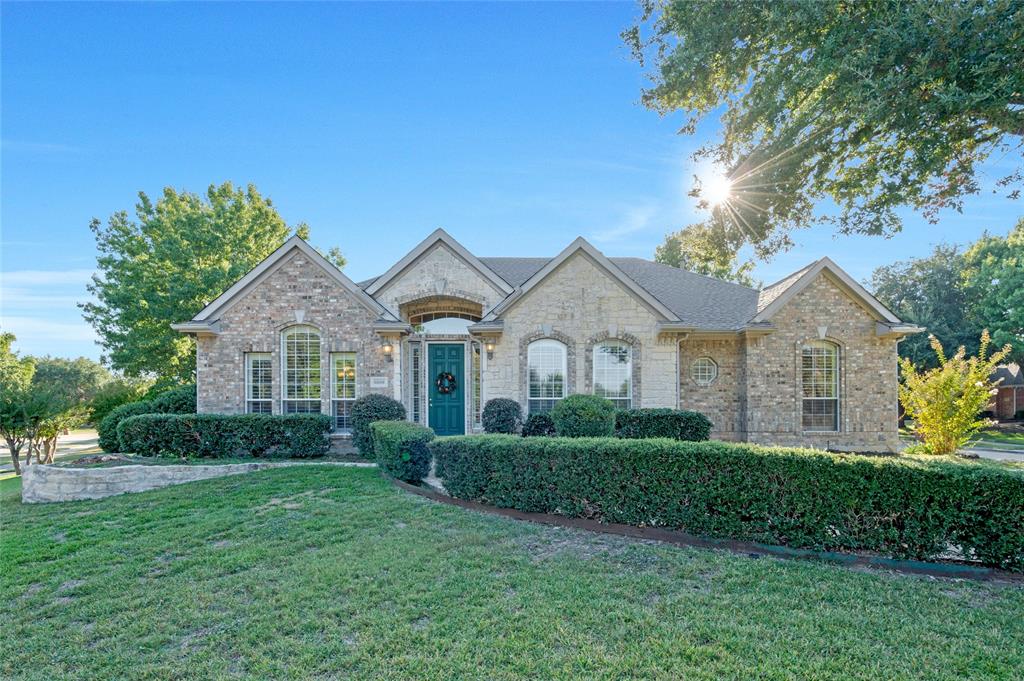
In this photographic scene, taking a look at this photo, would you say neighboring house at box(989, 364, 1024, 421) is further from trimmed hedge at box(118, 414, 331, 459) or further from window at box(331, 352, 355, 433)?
trimmed hedge at box(118, 414, 331, 459)

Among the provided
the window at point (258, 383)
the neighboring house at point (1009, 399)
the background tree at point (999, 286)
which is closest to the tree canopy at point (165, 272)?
the window at point (258, 383)

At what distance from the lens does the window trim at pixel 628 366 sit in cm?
1309

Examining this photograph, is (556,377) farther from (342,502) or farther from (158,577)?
(158,577)

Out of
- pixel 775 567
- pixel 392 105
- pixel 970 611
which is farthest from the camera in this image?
pixel 392 105

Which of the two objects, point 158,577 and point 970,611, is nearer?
point 970,611

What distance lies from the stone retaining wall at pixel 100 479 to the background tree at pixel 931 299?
1295 inches

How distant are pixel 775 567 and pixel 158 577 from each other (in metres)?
6.72

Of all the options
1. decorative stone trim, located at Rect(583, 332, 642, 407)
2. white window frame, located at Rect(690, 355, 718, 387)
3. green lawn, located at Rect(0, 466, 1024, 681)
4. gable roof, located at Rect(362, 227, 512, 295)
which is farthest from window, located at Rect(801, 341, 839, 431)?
green lawn, located at Rect(0, 466, 1024, 681)

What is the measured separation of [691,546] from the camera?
5.70m

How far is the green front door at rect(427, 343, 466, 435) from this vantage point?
549 inches

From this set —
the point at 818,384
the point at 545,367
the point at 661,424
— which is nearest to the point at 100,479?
the point at 545,367

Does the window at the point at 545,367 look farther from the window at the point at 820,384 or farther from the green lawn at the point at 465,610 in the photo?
the window at the point at 820,384

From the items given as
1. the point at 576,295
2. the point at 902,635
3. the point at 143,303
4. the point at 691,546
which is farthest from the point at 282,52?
the point at 143,303

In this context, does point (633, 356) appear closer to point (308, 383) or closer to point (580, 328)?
point (580, 328)
